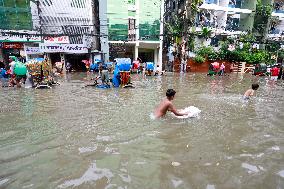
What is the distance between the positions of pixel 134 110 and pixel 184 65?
21.6 metres

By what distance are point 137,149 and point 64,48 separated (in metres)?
24.9

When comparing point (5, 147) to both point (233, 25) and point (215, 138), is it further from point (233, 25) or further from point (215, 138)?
point (233, 25)

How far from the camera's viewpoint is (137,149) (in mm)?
5344

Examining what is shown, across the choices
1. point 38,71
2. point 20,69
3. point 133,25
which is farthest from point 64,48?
point 20,69

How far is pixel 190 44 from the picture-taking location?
104 feet

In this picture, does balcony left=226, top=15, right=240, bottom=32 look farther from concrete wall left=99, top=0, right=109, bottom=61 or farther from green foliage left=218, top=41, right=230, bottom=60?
concrete wall left=99, top=0, right=109, bottom=61

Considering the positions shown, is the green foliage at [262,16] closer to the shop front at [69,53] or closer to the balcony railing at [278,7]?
the balcony railing at [278,7]

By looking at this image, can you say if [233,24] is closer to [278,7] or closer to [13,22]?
[278,7]

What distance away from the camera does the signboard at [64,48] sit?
88.9 feet

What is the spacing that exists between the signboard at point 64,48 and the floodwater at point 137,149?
1938 centimetres

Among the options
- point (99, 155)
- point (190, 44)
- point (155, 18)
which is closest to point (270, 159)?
point (99, 155)

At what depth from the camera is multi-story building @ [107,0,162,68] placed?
3278cm

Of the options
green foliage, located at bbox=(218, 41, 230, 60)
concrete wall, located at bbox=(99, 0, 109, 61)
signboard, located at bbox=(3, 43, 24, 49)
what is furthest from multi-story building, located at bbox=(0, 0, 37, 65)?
green foliage, located at bbox=(218, 41, 230, 60)

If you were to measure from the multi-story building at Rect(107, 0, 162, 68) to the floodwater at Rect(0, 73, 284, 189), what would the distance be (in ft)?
82.4
